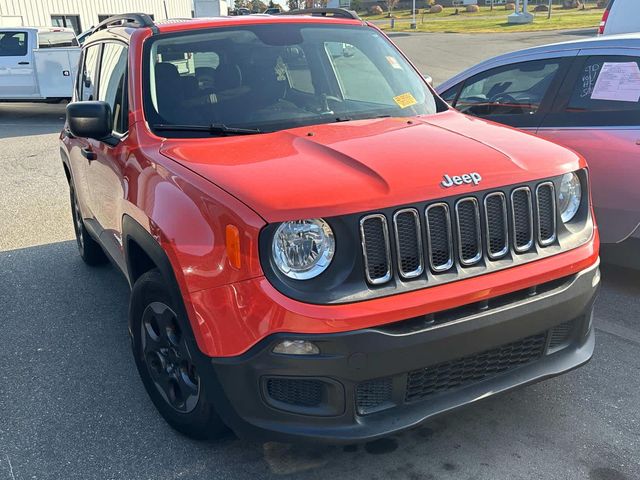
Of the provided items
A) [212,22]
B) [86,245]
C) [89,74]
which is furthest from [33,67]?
[212,22]

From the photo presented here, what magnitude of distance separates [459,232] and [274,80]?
158 cm

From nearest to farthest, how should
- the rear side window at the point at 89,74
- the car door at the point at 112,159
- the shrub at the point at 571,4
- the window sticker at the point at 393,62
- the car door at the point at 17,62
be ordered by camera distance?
the car door at the point at 112,159, the window sticker at the point at 393,62, the rear side window at the point at 89,74, the car door at the point at 17,62, the shrub at the point at 571,4

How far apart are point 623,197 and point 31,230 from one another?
534 centimetres

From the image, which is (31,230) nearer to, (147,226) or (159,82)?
(159,82)

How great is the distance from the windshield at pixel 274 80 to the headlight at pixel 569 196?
40.6 inches

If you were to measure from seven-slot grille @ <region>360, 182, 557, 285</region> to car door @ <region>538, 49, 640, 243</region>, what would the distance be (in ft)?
5.54

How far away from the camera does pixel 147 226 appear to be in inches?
114

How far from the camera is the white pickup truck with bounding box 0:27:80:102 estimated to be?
1339cm

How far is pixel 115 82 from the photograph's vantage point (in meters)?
3.81

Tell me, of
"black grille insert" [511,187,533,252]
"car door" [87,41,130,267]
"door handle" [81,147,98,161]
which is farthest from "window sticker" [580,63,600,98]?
"door handle" [81,147,98,161]

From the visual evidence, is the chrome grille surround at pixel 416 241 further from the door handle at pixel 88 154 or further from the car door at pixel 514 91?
the car door at pixel 514 91

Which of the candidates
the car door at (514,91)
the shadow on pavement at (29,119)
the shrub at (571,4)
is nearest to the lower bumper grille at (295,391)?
the car door at (514,91)

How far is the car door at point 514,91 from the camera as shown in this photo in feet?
15.2

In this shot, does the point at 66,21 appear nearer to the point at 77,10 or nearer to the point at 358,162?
the point at 77,10
